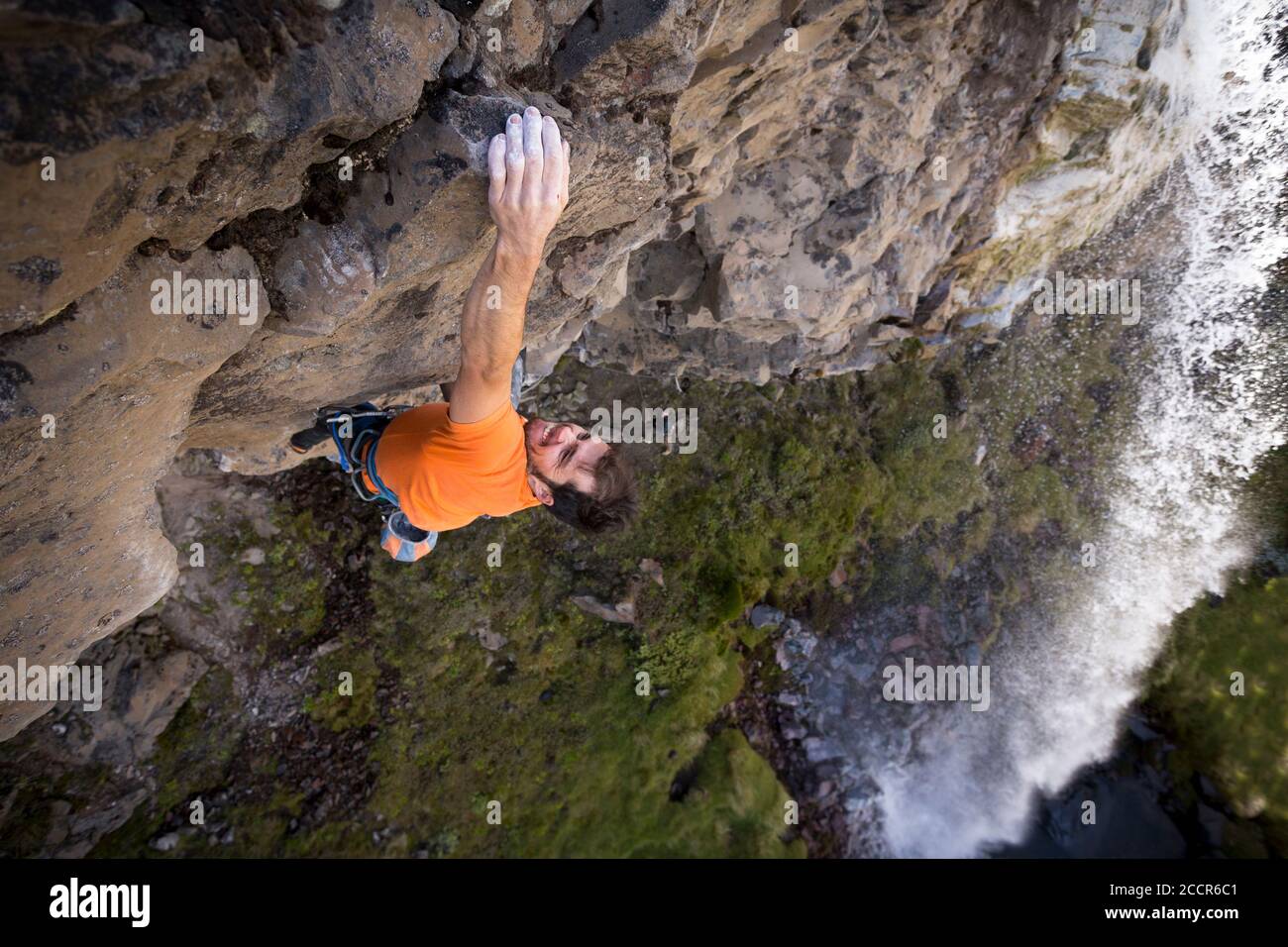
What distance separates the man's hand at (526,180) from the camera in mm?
3016

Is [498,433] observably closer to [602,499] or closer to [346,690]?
[602,499]

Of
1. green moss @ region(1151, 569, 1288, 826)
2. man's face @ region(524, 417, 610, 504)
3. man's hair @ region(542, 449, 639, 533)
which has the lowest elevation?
green moss @ region(1151, 569, 1288, 826)

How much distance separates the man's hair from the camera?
4.89 m

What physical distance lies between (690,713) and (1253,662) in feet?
26.1

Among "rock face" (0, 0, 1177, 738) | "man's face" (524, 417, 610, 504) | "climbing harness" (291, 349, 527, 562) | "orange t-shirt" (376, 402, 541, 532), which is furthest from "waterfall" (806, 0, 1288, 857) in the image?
"climbing harness" (291, 349, 527, 562)

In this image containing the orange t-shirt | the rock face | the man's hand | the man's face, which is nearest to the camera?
the rock face

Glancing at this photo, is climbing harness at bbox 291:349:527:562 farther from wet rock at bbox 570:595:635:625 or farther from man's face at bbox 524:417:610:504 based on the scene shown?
wet rock at bbox 570:595:635:625

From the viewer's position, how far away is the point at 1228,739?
930 centimetres

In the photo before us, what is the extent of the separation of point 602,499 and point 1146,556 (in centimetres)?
968

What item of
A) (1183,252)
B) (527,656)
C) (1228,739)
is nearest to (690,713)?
(527,656)

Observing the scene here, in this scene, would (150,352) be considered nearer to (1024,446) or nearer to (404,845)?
(404,845)

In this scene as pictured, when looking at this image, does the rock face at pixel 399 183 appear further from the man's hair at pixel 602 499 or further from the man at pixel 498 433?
the man's hair at pixel 602 499

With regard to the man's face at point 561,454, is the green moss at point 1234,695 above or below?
below

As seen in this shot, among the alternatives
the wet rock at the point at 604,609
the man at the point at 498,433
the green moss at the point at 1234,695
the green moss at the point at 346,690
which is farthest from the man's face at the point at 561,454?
the green moss at the point at 1234,695
